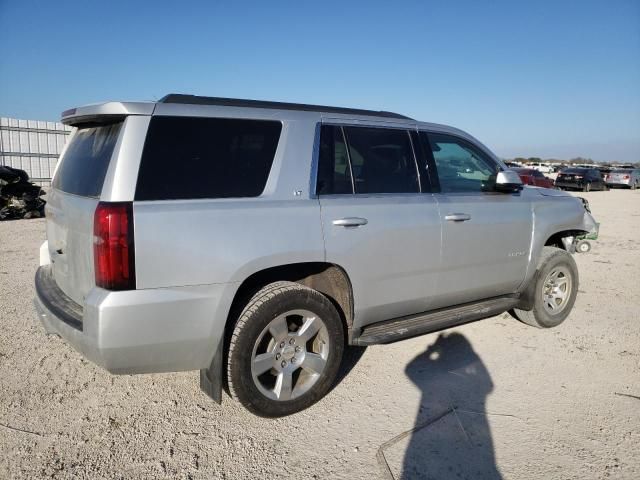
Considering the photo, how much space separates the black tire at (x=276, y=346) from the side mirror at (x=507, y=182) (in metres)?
1.98

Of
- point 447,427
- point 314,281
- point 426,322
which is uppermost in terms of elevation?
point 314,281

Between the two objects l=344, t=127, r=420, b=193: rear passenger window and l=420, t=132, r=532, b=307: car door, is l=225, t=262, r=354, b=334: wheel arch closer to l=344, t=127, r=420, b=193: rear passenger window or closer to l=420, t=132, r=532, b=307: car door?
l=344, t=127, r=420, b=193: rear passenger window

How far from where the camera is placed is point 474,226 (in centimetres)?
391

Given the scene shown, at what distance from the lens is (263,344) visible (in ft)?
9.99

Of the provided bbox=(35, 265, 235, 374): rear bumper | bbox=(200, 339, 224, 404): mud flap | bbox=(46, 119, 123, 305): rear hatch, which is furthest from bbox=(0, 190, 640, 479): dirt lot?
bbox=(46, 119, 123, 305): rear hatch

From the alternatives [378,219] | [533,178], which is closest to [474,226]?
[378,219]

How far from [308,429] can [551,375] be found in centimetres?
208

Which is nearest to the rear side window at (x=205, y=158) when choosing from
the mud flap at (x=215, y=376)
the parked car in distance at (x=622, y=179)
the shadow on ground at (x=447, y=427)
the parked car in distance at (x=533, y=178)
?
the mud flap at (x=215, y=376)

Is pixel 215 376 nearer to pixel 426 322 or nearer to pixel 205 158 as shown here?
pixel 205 158

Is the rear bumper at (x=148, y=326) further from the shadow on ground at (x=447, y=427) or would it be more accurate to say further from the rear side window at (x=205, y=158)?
the shadow on ground at (x=447, y=427)

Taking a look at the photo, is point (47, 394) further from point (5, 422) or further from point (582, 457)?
point (582, 457)

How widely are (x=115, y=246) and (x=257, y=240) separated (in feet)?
2.55

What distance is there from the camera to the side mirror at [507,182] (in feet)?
13.5

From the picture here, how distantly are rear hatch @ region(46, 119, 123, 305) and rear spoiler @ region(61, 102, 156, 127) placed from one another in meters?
0.06
